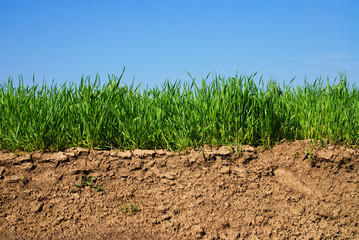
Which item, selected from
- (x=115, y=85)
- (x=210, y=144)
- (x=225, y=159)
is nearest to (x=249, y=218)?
(x=225, y=159)

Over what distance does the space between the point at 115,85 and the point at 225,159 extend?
152 centimetres

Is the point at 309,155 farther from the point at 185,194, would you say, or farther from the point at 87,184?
the point at 87,184

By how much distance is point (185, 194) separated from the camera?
10.4ft

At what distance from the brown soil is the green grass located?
17cm

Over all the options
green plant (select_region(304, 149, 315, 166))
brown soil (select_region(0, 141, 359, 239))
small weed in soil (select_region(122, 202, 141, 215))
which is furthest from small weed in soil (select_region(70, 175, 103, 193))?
green plant (select_region(304, 149, 315, 166))

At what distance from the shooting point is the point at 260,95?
11.9 feet

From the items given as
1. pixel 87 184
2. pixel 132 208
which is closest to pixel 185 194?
pixel 132 208

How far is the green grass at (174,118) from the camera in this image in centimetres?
338

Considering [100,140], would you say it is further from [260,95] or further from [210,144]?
[260,95]

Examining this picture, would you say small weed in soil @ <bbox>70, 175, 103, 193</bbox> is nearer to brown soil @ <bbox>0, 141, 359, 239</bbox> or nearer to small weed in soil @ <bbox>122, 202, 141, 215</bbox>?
brown soil @ <bbox>0, 141, 359, 239</bbox>

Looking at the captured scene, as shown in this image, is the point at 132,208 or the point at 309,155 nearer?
the point at 132,208

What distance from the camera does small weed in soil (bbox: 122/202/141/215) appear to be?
316 centimetres

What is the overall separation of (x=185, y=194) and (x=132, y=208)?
1.76 feet

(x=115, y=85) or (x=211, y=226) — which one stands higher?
(x=115, y=85)
